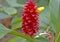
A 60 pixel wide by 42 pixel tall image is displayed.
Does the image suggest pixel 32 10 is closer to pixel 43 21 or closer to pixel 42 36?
pixel 42 36

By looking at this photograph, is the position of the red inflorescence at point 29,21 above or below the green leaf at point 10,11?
below

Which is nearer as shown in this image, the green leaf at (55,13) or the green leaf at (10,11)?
the green leaf at (55,13)

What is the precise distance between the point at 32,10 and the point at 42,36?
0.44ft

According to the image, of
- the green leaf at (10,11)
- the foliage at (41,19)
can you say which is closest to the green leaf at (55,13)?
the foliage at (41,19)

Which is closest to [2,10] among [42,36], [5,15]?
[5,15]

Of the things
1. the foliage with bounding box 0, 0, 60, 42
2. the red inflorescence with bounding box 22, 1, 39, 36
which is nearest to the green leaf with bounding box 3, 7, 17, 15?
the foliage with bounding box 0, 0, 60, 42

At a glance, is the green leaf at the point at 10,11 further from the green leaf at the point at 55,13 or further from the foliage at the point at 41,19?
the green leaf at the point at 55,13

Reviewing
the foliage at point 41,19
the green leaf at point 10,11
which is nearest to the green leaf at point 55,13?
the foliage at point 41,19

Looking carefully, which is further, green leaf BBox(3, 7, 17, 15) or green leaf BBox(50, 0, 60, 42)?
green leaf BBox(3, 7, 17, 15)

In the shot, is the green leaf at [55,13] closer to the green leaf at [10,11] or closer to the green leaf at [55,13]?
the green leaf at [55,13]

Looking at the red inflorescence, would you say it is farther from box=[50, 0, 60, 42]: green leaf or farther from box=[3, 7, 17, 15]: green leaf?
box=[3, 7, 17, 15]: green leaf

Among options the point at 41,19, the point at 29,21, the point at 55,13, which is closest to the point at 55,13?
the point at 55,13

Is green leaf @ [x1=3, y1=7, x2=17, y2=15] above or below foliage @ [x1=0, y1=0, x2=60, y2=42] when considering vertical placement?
above

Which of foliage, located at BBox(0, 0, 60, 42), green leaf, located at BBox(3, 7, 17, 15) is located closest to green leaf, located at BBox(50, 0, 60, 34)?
foliage, located at BBox(0, 0, 60, 42)
